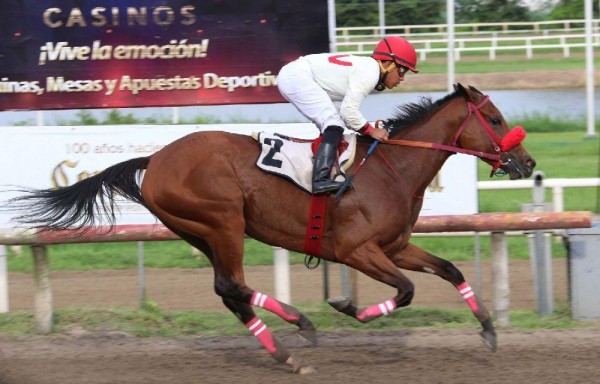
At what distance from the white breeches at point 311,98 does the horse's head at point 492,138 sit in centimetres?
78

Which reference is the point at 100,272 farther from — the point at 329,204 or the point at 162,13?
the point at 329,204

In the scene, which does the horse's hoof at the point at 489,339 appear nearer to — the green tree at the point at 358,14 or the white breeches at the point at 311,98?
the white breeches at the point at 311,98

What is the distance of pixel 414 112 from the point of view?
6.21 metres

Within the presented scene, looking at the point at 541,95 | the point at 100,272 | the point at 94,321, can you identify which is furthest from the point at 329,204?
the point at 541,95

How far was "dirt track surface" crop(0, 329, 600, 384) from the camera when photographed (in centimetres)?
562

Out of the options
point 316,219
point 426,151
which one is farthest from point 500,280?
point 316,219

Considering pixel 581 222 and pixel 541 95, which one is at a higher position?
pixel 541 95

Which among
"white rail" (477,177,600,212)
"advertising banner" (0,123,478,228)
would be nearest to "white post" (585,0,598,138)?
"white rail" (477,177,600,212)

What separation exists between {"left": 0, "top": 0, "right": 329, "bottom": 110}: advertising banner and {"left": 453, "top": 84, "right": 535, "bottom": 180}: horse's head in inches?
88.7

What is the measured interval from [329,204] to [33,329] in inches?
94.1

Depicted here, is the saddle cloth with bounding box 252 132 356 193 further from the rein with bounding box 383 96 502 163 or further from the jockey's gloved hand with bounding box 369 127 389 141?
the rein with bounding box 383 96 502 163

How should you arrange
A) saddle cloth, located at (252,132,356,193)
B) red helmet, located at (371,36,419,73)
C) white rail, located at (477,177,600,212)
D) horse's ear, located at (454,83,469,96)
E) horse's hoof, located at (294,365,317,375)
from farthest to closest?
white rail, located at (477,177,600,212)
horse's ear, located at (454,83,469,96)
red helmet, located at (371,36,419,73)
saddle cloth, located at (252,132,356,193)
horse's hoof, located at (294,365,317,375)

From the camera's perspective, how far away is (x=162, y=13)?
8055 mm

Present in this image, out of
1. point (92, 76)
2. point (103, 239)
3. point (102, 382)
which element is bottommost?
point (102, 382)
